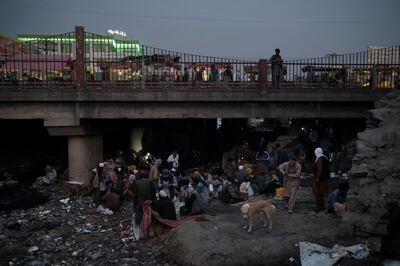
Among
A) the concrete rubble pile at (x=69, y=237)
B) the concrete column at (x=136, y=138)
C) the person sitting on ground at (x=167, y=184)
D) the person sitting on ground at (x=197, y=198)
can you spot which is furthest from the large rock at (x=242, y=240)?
the concrete column at (x=136, y=138)

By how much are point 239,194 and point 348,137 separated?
7.63 meters

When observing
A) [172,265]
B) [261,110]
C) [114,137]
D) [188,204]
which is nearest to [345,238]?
[172,265]

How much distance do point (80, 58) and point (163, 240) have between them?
26.2 feet

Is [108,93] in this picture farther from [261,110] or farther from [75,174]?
[261,110]

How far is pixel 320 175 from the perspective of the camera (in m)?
10.9

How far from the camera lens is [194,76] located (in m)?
15.9

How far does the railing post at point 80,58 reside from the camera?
15211mm

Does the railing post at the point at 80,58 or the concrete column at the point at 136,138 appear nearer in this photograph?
the railing post at the point at 80,58

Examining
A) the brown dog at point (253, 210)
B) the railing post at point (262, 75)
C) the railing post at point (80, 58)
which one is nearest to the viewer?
the brown dog at point (253, 210)

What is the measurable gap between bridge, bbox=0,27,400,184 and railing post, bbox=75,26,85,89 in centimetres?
3

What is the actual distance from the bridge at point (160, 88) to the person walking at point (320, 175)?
17.0 ft

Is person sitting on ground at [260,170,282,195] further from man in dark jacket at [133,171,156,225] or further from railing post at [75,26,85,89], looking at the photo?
railing post at [75,26,85,89]

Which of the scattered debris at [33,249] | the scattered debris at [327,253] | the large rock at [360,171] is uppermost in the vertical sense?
the large rock at [360,171]

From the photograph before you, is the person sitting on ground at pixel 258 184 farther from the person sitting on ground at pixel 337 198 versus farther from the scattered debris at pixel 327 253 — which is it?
the scattered debris at pixel 327 253
